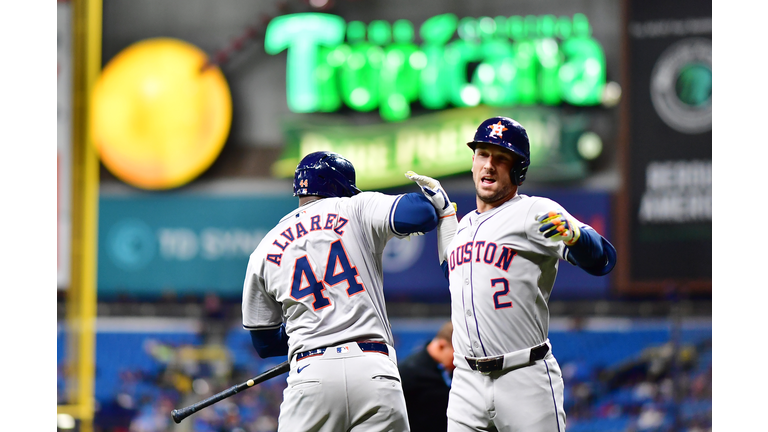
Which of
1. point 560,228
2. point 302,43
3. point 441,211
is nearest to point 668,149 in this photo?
point 302,43

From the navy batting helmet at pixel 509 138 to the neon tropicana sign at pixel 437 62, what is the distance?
729 centimetres

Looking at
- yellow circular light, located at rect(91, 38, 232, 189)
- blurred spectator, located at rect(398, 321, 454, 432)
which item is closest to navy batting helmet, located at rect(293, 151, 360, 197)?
blurred spectator, located at rect(398, 321, 454, 432)

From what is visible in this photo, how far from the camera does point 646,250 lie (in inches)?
390

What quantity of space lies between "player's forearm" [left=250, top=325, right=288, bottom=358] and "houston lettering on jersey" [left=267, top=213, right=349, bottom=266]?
43 cm

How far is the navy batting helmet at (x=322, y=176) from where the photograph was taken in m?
3.59

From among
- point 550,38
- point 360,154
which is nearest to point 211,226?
point 360,154

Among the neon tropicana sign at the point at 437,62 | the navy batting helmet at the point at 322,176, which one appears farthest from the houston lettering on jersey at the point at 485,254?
the neon tropicana sign at the point at 437,62

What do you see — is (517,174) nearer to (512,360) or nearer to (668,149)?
(512,360)

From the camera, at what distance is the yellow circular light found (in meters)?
10.8

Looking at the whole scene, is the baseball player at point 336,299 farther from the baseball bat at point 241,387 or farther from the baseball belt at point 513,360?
the baseball belt at point 513,360

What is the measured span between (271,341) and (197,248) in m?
7.22

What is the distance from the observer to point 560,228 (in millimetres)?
2859

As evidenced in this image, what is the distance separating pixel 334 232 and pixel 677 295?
757 cm

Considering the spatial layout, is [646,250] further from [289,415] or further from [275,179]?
[289,415]
